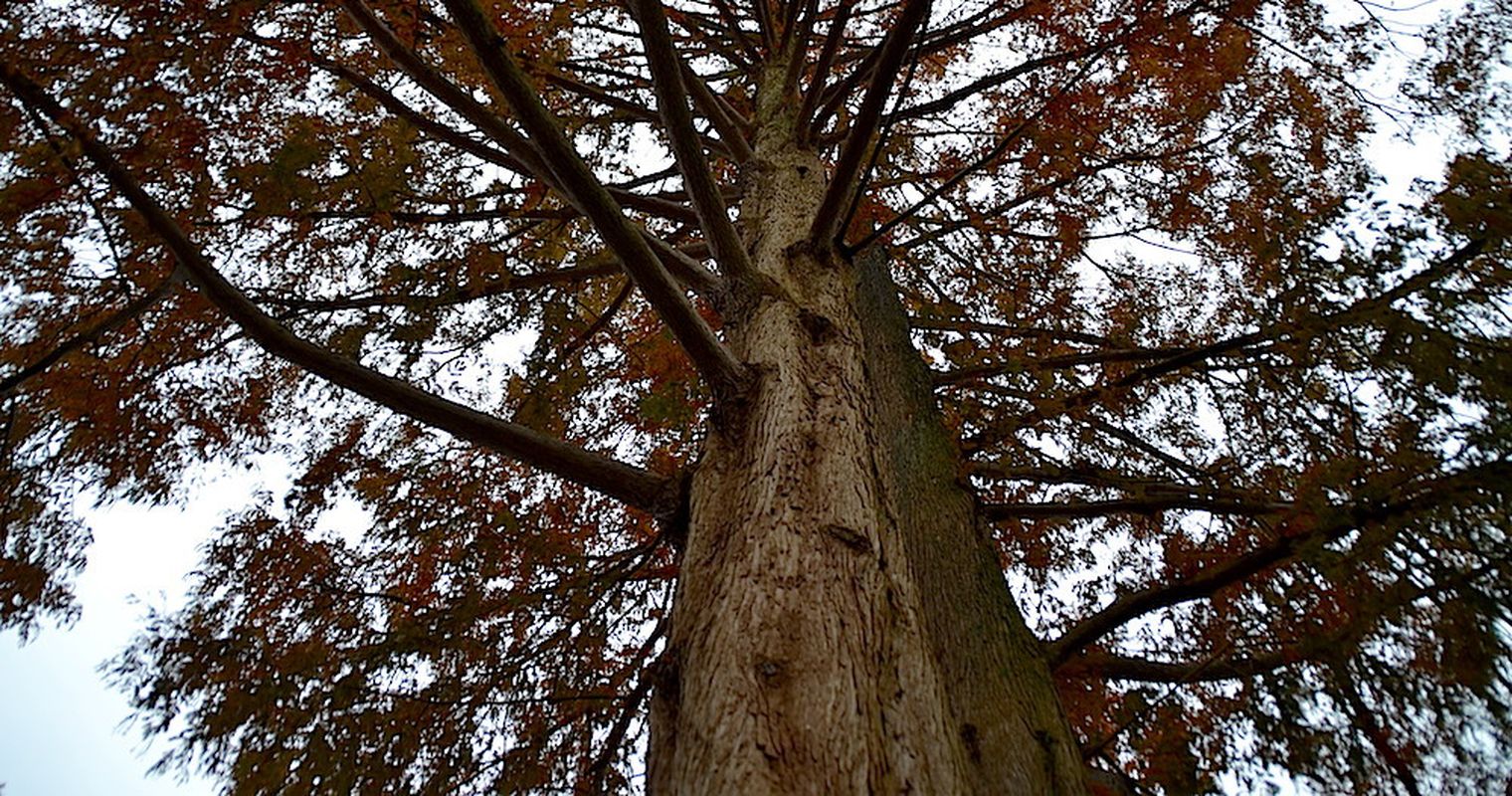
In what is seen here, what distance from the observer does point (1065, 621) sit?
4574 millimetres

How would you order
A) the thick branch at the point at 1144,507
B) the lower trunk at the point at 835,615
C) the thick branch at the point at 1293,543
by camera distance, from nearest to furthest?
the lower trunk at the point at 835,615 < the thick branch at the point at 1293,543 < the thick branch at the point at 1144,507

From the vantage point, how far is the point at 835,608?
1871 millimetres

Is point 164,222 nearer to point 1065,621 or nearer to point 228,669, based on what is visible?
point 228,669

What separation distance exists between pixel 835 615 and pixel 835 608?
0.02m

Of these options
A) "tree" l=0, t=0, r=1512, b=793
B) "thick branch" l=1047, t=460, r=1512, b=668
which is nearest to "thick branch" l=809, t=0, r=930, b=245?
"tree" l=0, t=0, r=1512, b=793

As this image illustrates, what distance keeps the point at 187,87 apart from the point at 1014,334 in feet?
12.8

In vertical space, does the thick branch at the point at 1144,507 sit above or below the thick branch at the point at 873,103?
below

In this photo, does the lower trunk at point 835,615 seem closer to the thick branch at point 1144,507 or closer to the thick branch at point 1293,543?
the thick branch at point 1293,543

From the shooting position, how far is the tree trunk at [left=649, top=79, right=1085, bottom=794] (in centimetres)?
158

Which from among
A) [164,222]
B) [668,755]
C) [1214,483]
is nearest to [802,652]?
[668,755]

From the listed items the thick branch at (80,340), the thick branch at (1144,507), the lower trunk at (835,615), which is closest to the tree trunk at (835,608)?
the lower trunk at (835,615)

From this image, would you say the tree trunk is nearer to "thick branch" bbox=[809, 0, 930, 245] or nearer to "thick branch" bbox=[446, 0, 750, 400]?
"thick branch" bbox=[446, 0, 750, 400]

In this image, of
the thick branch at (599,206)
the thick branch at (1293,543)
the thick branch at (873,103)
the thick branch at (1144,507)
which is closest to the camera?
the thick branch at (1293,543)

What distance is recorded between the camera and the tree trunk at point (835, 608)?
158 centimetres
